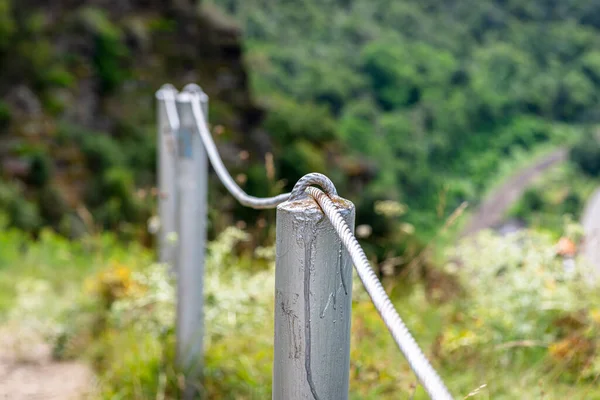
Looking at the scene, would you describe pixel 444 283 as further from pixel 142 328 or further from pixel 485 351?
pixel 142 328

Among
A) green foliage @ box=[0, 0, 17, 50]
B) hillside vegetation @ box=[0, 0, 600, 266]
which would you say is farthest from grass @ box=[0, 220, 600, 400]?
green foliage @ box=[0, 0, 17, 50]

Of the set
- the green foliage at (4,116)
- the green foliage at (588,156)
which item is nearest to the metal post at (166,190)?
the green foliage at (4,116)

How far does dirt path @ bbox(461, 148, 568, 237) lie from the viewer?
3588 cm

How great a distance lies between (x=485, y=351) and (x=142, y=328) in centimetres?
139

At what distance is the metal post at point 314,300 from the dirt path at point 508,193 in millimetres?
33676

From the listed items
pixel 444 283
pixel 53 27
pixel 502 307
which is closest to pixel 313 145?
pixel 53 27

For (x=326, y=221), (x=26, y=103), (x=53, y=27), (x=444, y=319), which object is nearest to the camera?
(x=326, y=221)

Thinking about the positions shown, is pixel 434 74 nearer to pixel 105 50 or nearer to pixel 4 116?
pixel 105 50

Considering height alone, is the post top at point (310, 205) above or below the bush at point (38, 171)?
above

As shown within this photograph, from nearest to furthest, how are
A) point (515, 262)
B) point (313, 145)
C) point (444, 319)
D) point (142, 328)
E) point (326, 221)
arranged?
point (326, 221) < point (142, 328) < point (515, 262) < point (444, 319) < point (313, 145)

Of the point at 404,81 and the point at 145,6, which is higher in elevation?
the point at 145,6

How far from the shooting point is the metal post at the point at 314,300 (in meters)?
0.94

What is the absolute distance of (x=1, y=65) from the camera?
11.4 m

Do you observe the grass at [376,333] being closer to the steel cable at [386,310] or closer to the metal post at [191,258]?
the metal post at [191,258]
